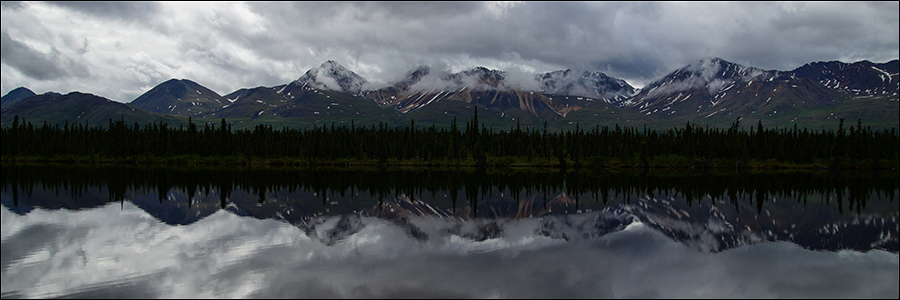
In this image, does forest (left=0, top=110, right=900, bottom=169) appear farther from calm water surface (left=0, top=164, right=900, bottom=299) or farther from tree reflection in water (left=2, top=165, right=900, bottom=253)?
calm water surface (left=0, top=164, right=900, bottom=299)

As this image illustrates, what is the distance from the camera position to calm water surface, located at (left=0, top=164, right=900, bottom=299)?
1598cm

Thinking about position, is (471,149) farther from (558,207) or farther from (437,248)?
(437,248)

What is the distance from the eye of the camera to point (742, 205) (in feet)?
134

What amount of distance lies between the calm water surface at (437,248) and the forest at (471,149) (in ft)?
271

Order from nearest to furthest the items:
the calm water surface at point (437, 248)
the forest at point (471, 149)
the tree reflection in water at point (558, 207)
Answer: the calm water surface at point (437, 248), the tree reflection in water at point (558, 207), the forest at point (471, 149)

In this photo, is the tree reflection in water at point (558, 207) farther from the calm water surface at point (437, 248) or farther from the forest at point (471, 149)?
the forest at point (471, 149)

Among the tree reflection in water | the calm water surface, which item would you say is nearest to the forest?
the tree reflection in water

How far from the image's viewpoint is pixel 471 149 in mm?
134125

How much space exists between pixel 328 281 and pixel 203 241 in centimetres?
989

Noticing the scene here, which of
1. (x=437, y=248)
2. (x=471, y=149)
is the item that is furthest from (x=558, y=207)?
(x=471, y=149)

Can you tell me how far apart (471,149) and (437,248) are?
112332 millimetres

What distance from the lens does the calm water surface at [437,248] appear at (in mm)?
15984

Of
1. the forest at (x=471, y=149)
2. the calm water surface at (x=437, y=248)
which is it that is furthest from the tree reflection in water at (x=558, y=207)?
the forest at (x=471, y=149)

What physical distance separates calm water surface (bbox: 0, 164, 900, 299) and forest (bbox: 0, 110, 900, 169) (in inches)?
3256
